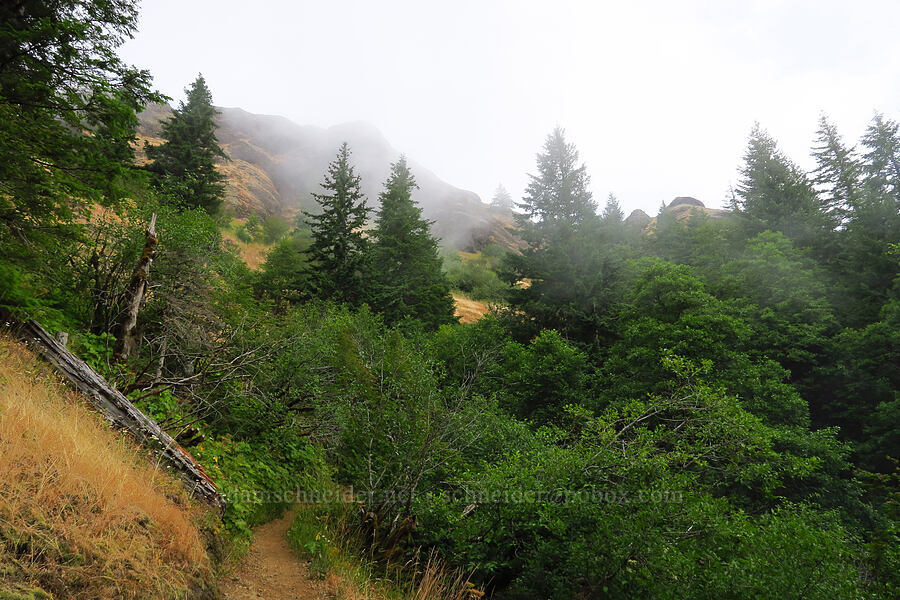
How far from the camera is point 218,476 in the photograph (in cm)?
550

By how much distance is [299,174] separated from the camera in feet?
230

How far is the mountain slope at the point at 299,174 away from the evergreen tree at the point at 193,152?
23108 millimetres

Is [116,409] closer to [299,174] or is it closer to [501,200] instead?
[299,174]

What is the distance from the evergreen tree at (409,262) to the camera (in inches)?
938

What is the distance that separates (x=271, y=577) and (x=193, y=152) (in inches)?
928

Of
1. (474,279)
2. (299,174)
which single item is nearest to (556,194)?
(474,279)

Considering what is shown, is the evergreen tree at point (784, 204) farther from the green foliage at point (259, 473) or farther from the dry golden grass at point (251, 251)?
the dry golden grass at point (251, 251)

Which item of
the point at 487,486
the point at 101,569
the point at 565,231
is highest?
the point at 565,231

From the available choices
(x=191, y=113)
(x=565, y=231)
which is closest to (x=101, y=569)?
(x=565, y=231)

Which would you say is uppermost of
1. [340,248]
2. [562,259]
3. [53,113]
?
[562,259]

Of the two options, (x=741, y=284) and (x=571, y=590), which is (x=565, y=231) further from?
(x=571, y=590)

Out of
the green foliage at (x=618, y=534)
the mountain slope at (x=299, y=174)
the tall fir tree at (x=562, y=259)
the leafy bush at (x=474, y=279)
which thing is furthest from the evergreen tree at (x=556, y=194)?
the mountain slope at (x=299, y=174)

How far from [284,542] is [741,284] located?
20.2m

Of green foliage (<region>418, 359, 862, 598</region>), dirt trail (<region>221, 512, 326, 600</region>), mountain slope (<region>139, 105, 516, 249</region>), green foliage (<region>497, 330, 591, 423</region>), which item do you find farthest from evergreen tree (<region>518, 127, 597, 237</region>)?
mountain slope (<region>139, 105, 516, 249</region>)
